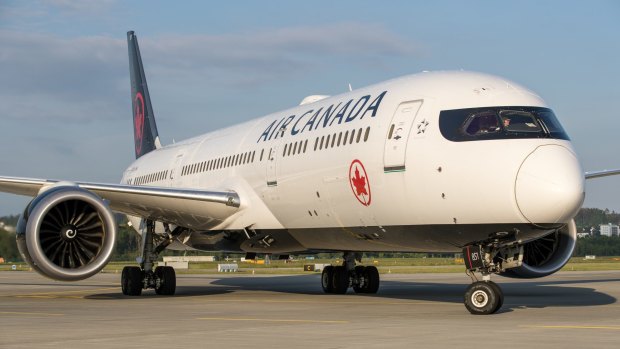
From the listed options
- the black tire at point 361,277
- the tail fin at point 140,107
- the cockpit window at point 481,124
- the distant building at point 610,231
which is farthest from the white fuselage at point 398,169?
the distant building at point 610,231

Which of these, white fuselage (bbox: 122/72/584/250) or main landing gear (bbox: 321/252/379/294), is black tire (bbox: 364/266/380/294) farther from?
white fuselage (bbox: 122/72/584/250)

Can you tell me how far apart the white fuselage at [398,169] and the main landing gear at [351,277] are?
3.65 meters

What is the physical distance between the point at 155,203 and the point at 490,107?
932cm

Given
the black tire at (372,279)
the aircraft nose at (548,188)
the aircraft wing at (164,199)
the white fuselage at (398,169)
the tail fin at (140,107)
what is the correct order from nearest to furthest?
the aircraft nose at (548,188) → the white fuselage at (398,169) → the aircraft wing at (164,199) → the black tire at (372,279) → the tail fin at (140,107)

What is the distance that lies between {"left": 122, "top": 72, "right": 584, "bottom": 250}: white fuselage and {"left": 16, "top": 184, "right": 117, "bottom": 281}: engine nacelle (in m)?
3.79

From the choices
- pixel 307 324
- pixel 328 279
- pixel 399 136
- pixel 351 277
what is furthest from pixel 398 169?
pixel 328 279

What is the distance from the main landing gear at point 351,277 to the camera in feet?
81.9

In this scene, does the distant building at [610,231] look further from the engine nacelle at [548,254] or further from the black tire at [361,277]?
the engine nacelle at [548,254]

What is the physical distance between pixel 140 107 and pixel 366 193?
20.0 metres

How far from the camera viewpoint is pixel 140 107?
118ft

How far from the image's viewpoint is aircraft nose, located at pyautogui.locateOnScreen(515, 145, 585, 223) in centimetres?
1459

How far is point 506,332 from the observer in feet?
40.1

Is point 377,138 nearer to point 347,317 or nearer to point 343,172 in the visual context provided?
point 343,172

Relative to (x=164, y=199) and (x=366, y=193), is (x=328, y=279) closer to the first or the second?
(x=164, y=199)
